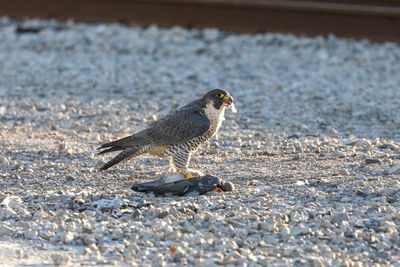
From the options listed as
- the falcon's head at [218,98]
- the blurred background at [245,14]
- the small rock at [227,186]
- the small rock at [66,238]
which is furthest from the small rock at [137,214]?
the blurred background at [245,14]

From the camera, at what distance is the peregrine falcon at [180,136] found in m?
6.35

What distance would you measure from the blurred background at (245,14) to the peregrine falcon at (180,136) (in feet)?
25.4

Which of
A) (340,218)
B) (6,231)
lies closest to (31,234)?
(6,231)

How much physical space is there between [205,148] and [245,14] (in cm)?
694

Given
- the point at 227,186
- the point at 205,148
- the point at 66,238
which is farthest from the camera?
the point at 205,148

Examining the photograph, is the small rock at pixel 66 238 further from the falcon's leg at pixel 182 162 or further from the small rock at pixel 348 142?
the small rock at pixel 348 142

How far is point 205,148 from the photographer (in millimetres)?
7750

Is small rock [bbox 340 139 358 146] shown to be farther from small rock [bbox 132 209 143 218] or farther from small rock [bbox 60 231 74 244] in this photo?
small rock [bbox 60 231 74 244]

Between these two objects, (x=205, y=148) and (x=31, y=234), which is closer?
(x=31, y=234)

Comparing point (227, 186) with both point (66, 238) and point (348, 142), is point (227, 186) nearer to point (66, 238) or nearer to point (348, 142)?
point (66, 238)

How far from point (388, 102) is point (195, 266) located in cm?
644

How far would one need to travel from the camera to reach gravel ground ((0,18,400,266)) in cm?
475

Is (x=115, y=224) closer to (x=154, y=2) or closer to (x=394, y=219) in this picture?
(x=394, y=219)

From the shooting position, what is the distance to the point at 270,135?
8.31 m
